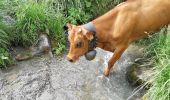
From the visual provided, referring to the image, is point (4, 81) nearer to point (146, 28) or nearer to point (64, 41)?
point (64, 41)

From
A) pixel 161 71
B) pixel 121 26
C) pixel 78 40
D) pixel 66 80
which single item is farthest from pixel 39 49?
pixel 161 71

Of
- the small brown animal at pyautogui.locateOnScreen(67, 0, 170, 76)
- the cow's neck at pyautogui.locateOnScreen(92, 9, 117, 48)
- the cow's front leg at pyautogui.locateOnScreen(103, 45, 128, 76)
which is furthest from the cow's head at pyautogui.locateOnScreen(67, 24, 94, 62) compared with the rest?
the cow's front leg at pyautogui.locateOnScreen(103, 45, 128, 76)

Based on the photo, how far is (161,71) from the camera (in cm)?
487

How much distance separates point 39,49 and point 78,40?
4.86 ft

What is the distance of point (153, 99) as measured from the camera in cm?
482

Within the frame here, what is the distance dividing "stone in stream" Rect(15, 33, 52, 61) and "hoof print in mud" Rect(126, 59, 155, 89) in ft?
4.90

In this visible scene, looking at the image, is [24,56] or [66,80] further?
[24,56]

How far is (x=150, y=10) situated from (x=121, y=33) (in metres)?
0.56

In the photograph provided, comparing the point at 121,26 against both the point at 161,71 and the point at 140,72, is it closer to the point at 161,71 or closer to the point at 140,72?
the point at 140,72

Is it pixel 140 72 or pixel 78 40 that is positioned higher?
pixel 78 40

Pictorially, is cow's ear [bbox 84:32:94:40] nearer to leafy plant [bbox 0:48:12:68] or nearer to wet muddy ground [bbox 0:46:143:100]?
wet muddy ground [bbox 0:46:143:100]

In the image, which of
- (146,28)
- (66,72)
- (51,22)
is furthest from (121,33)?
(51,22)

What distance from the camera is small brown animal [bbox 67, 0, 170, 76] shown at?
5414 millimetres

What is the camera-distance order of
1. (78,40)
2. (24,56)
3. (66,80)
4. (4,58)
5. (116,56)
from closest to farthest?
(78,40)
(116,56)
(66,80)
(4,58)
(24,56)
